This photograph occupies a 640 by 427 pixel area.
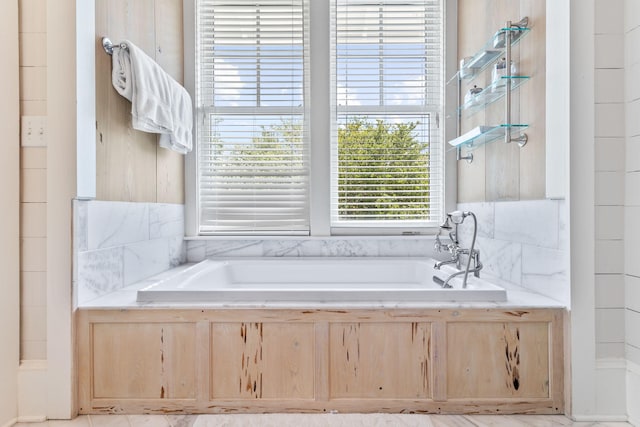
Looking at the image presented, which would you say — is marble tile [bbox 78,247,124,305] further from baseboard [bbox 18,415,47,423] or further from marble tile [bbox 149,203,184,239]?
baseboard [bbox 18,415,47,423]

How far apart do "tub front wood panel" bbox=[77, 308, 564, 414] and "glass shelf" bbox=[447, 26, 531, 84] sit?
4.20 ft

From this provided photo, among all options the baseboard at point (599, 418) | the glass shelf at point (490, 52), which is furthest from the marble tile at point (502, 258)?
the glass shelf at point (490, 52)

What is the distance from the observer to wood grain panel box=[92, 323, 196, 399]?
152 centimetres

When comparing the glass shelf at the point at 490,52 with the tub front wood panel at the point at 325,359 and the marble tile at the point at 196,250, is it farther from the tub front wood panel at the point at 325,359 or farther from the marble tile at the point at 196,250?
the marble tile at the point at 196,250

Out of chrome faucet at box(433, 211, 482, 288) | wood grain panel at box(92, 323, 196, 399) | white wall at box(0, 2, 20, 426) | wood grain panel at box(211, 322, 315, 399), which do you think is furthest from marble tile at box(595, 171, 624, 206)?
white wall at box(0, 2, 20, 426)

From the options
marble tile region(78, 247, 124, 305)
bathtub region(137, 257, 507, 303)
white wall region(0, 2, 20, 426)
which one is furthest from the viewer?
bathtub region(137, 257, 507, 303)

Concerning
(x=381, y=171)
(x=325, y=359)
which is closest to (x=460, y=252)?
(x=381, y=171)

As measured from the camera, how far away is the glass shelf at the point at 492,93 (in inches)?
72.1

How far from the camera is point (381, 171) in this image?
101 inches

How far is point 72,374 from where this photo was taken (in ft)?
4.91

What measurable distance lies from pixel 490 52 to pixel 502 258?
1.08 metres

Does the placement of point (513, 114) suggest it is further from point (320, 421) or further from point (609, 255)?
point (320, 421)

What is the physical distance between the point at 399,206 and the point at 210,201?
4.26 feet

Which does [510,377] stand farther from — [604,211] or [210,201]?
[210,201]
